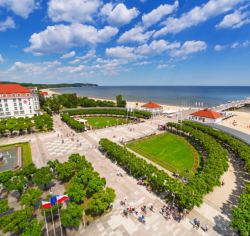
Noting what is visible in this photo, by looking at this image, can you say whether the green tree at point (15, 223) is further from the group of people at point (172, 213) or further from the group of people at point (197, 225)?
the group of people at point (197, 225)

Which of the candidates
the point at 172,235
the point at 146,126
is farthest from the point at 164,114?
the point at 172,235

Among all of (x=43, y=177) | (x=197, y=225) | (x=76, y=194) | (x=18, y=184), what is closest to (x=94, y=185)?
(x=76, y=194)

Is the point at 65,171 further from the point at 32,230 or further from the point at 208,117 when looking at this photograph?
the point at 208,117

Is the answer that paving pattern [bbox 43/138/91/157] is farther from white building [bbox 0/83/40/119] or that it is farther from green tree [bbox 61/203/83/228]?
white building [bbox 0/83/40/119]

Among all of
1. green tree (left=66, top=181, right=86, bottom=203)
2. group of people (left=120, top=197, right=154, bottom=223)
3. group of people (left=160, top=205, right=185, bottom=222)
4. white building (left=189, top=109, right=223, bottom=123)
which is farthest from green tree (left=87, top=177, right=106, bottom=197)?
white building (left=189, top=109, right=223, bottom=123)

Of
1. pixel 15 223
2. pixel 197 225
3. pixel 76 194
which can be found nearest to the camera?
pixel 15 223
